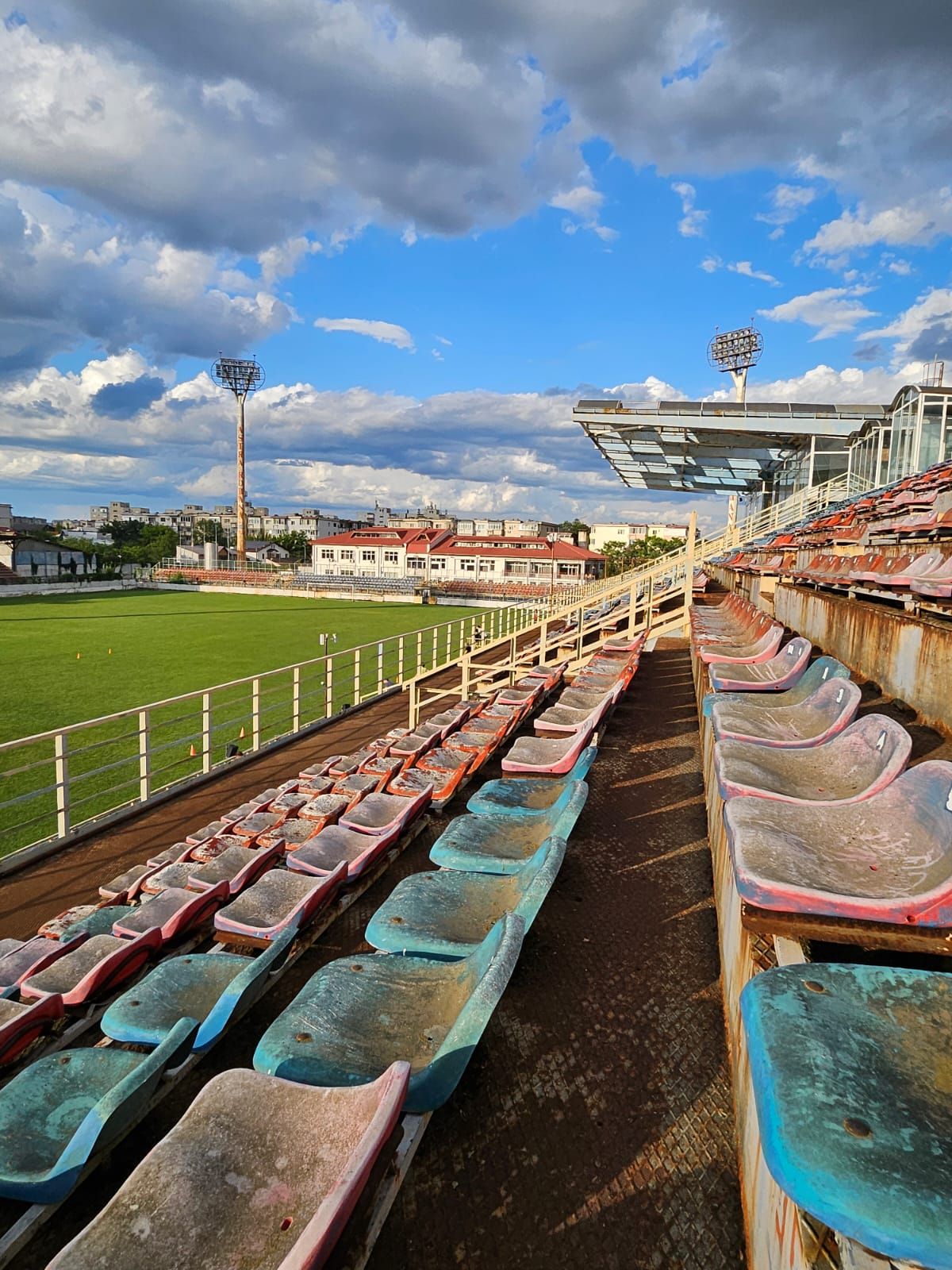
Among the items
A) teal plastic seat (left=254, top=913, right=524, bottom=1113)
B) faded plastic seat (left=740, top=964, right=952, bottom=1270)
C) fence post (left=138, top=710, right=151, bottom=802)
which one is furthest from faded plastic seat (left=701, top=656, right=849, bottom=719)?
fence post (left=138, top=710, right=151, bottom=802)

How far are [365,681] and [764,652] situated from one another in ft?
42.3

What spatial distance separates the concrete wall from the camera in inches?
104

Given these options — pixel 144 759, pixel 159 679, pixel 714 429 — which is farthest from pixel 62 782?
pixel 714 429

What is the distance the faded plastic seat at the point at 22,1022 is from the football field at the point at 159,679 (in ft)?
10.3

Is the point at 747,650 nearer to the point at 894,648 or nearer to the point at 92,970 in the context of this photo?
the point at 894,648

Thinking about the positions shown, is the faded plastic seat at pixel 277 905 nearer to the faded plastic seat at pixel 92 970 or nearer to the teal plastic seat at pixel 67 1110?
the faded plastic seat at pixel 92 970

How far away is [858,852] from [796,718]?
140 centimetres

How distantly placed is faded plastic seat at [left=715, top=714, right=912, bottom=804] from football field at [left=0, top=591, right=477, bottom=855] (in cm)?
524

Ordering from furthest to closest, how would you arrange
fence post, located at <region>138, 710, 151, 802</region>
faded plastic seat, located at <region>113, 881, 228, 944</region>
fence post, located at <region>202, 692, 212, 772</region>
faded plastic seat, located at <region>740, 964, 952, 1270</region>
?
fence post, located at <region>202, 692, 212, 772</region> → fence post, located at <region>138, 710, 151, 802</region> → faded plastic seat, located at <region>113, 881, 228, 944</region> → faded plastic seat, located at <region>740, 964, 952, 1270</region>

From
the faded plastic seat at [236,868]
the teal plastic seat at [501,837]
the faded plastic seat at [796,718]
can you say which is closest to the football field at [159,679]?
the faded plastic seat at [236,868]

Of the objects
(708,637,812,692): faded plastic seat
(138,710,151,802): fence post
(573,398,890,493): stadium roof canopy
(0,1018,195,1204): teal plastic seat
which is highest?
(573,398,890,493): stadium roof canopy

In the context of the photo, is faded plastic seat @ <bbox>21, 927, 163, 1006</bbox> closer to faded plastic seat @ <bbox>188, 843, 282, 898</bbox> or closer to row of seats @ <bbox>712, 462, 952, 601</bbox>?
faded plastic seat @ <bbox>188, 843, 282, 898</bbox>

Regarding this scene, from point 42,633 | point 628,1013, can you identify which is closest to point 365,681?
point 628,1013

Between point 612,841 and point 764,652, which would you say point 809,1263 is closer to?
point 612,841
